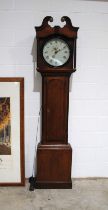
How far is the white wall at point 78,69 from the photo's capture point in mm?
2244

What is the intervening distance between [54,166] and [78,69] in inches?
35.6

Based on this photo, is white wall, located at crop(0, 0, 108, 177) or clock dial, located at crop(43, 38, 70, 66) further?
white wall, located at crop(0, 0, 108, 177)

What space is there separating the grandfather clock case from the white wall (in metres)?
0.18

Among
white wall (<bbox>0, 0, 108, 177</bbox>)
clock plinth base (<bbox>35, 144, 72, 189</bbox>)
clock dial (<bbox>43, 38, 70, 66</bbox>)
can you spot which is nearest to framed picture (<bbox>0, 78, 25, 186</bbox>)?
white wall (<bbox>0, 0, 108, 177</bbox>)

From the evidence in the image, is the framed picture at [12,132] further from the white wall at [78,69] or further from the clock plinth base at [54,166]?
the clock plinth base at [54,166]

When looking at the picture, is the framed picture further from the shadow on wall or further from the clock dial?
the clock dial

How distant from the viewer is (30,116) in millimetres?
2404

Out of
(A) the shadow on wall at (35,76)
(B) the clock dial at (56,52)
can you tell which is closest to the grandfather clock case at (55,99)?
(B) the clock dial at (56,52)

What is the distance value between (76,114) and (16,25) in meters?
0.97

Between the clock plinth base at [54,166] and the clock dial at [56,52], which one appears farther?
the clock plinth base at [54,166]

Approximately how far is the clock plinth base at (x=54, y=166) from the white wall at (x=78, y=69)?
19cm

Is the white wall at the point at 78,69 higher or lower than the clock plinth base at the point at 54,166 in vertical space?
higher

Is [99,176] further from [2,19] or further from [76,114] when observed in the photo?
[2,19]

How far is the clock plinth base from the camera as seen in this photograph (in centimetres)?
229
